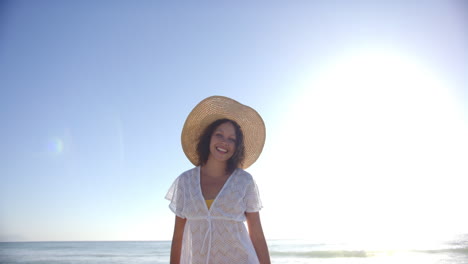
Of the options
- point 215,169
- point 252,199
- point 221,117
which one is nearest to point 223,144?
point 215,169

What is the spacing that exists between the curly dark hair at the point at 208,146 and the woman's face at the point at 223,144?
0.19 feet

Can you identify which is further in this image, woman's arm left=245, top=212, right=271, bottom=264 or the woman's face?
the woman's face

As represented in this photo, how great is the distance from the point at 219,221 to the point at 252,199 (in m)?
0.29

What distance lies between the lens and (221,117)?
9.36 ft

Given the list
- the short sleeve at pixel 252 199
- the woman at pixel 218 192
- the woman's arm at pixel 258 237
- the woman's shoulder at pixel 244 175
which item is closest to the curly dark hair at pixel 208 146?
the woman at pixel 218 192

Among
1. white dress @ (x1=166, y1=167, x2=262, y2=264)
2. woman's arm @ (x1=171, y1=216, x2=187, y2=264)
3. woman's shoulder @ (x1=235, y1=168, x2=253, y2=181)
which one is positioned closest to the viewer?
white dress @ (x1=166, y1=167, x2=262, y2=264)

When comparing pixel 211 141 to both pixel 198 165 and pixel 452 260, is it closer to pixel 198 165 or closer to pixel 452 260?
pixel 198 165

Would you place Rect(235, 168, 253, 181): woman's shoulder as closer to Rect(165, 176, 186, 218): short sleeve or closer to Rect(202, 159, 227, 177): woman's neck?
Rect(202, 159, 227, 177): woman's neck

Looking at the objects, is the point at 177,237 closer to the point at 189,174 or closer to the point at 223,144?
the point at 189,174

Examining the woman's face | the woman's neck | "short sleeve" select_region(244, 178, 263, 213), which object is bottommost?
"short sleeve" select_region(244, 178, 263, 213)

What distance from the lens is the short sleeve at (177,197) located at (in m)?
2.45

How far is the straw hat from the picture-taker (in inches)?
111

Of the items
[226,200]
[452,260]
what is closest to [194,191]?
[226,200]

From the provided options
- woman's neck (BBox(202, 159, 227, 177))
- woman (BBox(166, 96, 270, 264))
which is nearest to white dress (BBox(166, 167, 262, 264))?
woman (BBox(166, 96, 270, 264))
